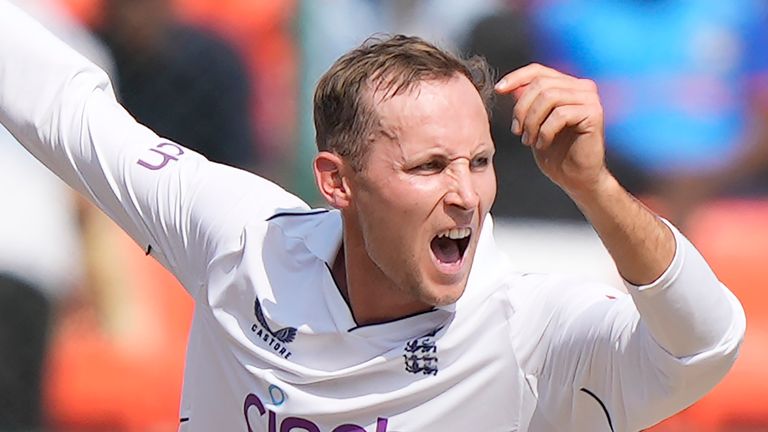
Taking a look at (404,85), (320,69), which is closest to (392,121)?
(404,85)

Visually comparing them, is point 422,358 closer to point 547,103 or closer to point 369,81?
point 369,81

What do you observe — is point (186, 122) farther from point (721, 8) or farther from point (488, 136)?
point (488, 136)

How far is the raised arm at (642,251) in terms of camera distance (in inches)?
81.2

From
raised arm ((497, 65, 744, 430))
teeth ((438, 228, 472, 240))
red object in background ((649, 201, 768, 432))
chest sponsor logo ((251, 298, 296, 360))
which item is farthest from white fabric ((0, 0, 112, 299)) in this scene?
raised arm ((497, 65, 744, 430))

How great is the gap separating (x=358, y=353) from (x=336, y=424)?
132mm

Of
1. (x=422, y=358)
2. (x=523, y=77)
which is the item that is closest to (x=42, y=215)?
(x=422, y=358)

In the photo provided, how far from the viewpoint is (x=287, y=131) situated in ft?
18.0

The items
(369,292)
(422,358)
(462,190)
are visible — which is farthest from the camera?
(369,292)

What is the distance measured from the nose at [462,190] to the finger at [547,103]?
314mm

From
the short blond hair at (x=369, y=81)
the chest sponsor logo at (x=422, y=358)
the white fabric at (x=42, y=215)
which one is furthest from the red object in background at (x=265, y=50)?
the chest sponsor logo at (x=422, y=358)

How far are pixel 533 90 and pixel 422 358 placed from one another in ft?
2.02

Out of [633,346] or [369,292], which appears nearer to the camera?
[633,346]

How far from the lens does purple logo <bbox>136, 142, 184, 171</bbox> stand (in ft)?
9.56

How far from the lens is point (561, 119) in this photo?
80.0 inches
